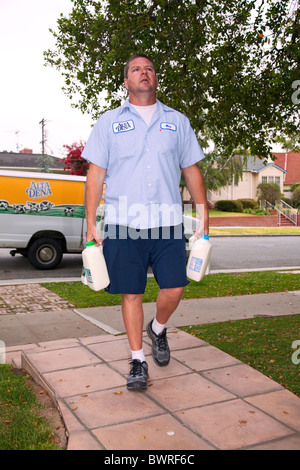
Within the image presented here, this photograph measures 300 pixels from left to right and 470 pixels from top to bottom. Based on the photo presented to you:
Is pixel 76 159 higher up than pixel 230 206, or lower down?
higher up

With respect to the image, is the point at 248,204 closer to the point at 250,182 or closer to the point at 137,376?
the point at 250,182

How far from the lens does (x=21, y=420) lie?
306 cm

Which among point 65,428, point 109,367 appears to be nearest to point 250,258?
point 109,367

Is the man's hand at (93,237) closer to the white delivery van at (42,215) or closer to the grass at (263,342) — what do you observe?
the grass at (263,342)

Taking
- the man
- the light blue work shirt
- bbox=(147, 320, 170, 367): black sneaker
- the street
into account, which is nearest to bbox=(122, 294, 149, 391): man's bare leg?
the man

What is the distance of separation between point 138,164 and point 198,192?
1.73ft

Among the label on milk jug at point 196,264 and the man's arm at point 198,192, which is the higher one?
the man's arm at point 198,192

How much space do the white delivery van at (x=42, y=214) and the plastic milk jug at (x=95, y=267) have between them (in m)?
6.97

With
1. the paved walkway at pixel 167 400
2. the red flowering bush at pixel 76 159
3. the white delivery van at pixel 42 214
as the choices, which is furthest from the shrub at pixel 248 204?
the paved walkway at pixel 167 400

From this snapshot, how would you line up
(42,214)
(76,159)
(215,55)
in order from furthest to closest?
(76,159)
(42,214)
(215,55)

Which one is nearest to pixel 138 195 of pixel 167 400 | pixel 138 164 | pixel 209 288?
pixel 138 164

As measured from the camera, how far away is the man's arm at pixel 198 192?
3654 mm

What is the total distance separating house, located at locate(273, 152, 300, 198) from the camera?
53206mm

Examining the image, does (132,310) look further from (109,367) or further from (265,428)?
(265,428)
